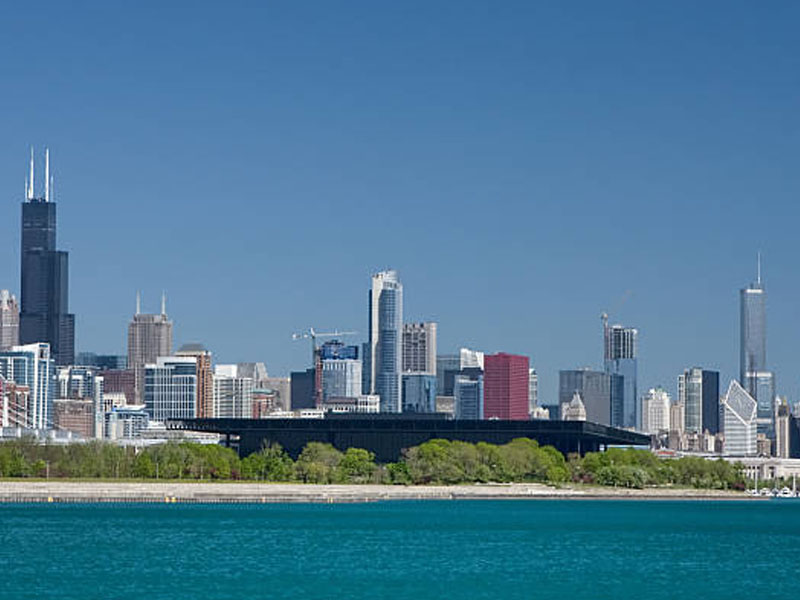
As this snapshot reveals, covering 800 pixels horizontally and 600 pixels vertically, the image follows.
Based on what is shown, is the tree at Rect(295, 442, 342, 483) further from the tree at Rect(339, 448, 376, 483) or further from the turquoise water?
the turquoise water

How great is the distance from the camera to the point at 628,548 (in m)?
96.0

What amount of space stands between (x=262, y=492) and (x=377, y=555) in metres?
71.7

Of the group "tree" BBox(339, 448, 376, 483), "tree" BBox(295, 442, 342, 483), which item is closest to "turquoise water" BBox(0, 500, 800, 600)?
"tree" BBox(295, 442, 342, 483)

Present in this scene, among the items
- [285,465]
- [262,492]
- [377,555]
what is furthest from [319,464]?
[377,555]

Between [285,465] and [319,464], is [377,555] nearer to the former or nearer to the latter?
[319,464]

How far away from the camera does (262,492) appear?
157 metres

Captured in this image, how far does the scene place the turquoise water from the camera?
70000 millimetres

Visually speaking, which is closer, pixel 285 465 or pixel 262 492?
pixel 262 492

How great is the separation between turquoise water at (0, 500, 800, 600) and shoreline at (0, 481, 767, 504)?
6.71m

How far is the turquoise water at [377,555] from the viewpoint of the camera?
70.0 meters

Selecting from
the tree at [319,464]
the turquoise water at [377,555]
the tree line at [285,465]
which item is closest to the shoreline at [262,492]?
the tree line at [285,465]

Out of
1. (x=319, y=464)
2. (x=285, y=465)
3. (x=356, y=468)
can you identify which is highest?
(x=319, y=464)

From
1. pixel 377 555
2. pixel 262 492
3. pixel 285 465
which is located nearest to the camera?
pixel 377 555

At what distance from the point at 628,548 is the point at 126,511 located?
48.8 meters
